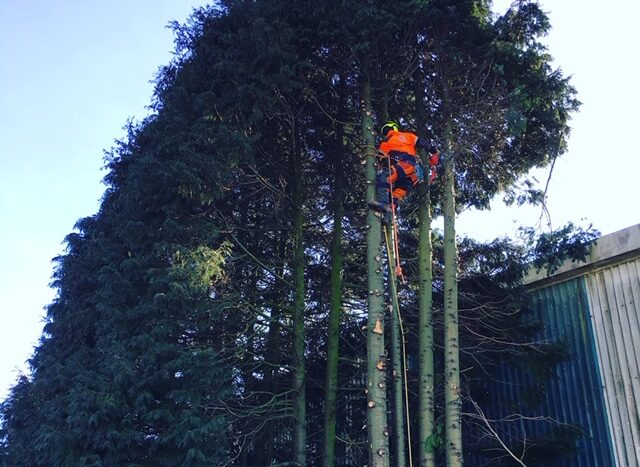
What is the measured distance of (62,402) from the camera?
840 cm

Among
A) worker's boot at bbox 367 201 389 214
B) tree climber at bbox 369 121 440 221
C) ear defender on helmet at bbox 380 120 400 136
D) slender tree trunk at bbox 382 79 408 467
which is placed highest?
ear defender on helmet at bbox 380 120 400 136

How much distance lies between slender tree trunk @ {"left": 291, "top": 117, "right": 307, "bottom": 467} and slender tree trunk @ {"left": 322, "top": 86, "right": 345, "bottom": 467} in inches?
14.4

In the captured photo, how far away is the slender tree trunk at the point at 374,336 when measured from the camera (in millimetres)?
7609

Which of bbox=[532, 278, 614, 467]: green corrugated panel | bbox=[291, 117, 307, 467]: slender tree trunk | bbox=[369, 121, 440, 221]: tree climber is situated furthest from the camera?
bbox=[291, 117, 307, 467]: slender tree trunk

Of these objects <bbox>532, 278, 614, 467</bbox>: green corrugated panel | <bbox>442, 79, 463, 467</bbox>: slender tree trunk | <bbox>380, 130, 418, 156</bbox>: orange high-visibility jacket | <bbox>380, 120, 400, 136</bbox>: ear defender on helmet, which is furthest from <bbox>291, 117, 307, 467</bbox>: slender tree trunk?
<bbox>532, 278, 614, 467</bbox>: green corrugated panel

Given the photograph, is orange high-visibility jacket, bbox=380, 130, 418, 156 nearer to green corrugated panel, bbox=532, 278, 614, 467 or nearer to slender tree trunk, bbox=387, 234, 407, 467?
slender tree trunk, bbox=387, 234, 407, 467

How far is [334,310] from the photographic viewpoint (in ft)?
33.6

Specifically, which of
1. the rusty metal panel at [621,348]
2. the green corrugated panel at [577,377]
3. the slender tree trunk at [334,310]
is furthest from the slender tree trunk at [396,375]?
the rusty metal panel at [621,348]

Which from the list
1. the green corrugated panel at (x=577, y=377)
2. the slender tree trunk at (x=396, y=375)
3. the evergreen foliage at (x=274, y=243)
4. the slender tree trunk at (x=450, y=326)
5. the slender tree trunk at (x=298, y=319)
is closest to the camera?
the evergreen foliage at (x=274, y=243)

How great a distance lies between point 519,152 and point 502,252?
1.68 m

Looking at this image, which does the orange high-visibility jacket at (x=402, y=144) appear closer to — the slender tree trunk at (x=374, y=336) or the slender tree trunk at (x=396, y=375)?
the slender tree trunk at (x=374, y=336)

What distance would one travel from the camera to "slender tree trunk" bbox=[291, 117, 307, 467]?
9.49 meters

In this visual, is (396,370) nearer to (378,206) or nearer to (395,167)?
(378,206)

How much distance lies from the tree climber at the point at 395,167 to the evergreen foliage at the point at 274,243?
1.05 feet
